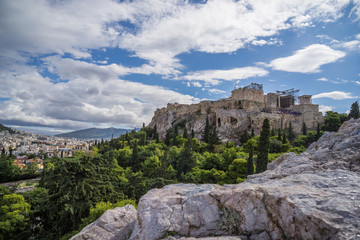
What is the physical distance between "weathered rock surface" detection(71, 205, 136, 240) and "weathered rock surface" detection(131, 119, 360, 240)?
4.66 feet

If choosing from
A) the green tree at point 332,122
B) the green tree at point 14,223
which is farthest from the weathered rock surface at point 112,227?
the green tree at point 332,122

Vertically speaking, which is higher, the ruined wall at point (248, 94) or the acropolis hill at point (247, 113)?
the ruined wall at point (248, 94)

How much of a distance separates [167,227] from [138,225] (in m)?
1.28

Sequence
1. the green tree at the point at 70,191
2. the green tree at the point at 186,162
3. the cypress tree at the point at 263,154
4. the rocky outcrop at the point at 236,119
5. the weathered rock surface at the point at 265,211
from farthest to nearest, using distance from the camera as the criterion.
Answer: the rocky outcrop at the point at 236,119 → the green tree at the point at 186,162 → the cypress tree at the point at 263,154 → the green tree at the point at 70,191 → the weathered rock surface at the point at 265,211

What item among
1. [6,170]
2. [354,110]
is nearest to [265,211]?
[354,110]

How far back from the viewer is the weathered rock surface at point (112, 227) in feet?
22.9

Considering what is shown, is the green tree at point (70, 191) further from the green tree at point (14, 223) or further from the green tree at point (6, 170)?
the green tree at point (6, 170)

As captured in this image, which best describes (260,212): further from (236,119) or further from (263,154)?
(236,119)

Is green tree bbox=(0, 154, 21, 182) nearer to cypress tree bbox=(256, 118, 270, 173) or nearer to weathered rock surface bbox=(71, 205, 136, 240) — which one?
weathered rock surface bbox=(71, 205, 136, 240)

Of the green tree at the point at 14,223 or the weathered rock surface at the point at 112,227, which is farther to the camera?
the green tree at the point at 14,223

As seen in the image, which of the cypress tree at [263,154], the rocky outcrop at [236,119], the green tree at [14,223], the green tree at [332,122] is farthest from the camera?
the rocky outcrop at [236,119]

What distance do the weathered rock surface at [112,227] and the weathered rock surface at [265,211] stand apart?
56.0 inches

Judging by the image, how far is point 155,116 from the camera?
79.2 m

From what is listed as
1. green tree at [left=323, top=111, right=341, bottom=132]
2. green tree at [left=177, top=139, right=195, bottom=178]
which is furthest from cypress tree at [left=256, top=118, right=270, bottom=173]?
green tree at [left=323, top=111, right=341, bottom=132]
